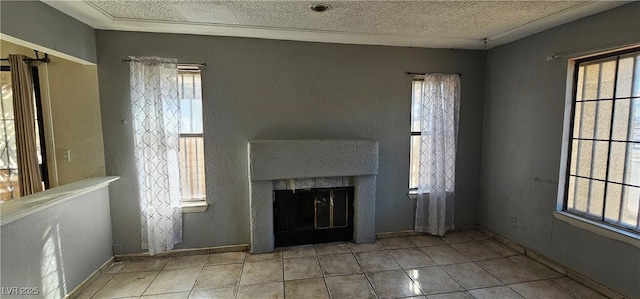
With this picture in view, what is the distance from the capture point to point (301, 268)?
2730 mm

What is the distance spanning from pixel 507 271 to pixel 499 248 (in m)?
0.57

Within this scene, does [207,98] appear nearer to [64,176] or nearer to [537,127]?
[64,176]

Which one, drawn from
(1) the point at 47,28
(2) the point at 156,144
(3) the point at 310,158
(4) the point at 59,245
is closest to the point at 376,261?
(3) the point at 310,158

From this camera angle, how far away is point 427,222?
3.51m

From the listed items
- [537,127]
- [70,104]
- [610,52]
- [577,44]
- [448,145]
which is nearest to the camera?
[610,52]

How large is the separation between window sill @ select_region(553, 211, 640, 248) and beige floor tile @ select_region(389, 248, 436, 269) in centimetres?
131

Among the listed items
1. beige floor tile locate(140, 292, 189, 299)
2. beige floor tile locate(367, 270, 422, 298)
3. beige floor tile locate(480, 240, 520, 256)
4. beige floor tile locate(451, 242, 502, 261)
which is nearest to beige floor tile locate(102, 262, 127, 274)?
beige floor tile locate(140, 292, 189, 299)

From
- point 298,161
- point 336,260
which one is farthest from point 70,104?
point 336,260

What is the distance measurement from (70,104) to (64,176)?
2.39 feet

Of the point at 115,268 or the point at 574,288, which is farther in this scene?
the point at 115,268

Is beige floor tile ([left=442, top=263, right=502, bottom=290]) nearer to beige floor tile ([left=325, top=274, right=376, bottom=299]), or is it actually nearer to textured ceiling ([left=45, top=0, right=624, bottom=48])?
beige floor tile ([left=325, top=274, right=376, bottom=299])

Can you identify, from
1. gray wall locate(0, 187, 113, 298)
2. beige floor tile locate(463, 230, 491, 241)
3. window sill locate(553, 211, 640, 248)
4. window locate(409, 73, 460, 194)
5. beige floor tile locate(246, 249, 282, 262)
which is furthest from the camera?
beige floor tile locate(463, 230, 491, 241)

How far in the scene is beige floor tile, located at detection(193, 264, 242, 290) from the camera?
2453 millimetres

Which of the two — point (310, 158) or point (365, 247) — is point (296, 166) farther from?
point (365, 247)
